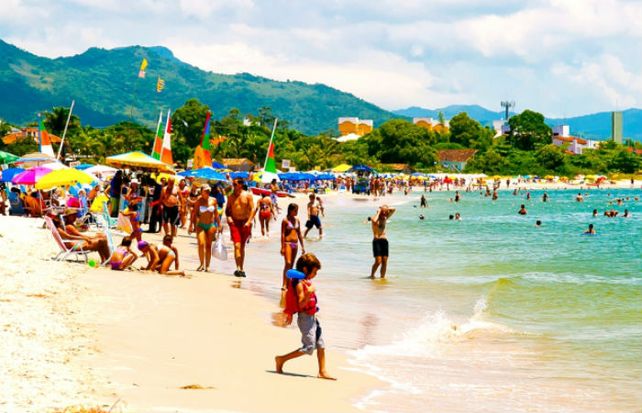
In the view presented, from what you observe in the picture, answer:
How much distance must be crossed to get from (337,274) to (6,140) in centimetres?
7771

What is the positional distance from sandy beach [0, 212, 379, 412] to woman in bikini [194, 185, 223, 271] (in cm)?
203

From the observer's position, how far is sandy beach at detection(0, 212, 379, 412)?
579cm

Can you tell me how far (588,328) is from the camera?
11.9 metres

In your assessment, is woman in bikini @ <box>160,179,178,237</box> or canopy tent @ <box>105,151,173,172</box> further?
canopy tent @ <box>105,151,173,172</box>

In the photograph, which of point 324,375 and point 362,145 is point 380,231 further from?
point 362,145

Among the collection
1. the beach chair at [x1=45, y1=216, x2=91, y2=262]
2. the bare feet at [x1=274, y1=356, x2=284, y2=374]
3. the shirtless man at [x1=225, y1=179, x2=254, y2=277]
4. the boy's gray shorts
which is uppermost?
the shirtless man at [x1=225, y1=179, x2=254, y2=277]

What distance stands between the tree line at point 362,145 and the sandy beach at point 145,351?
7731 cm

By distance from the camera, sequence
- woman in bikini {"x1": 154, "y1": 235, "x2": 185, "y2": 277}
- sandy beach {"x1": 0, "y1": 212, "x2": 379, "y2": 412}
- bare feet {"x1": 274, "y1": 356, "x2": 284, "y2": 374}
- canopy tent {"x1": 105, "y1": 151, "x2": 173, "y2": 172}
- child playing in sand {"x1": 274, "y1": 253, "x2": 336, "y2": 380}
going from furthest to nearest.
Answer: canopy tent {"x1": 105, "y1": 151, "x2": 173, "y2": 172}
woman in bikini {"x1": 154, "y1": 235, "x2": 185, "y2": 277}
bare feet {"x1": 274, "y1": 356, "x2": 284, "y2": 374}
child playing in sand {"x1": 274, "y1": 253, "x2": 336, "y2": 380}
sandy beach {"x1": 0, "y1": 212, "x2": 379, "y2": 412}

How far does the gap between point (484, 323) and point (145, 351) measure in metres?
5.81

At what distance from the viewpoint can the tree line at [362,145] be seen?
99.5 m

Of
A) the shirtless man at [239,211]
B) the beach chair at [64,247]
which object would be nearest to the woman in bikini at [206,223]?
the shirtless man at [239,211]

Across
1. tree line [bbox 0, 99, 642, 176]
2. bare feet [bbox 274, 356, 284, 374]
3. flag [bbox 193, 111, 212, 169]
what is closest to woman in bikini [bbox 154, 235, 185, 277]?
bare feet [bbox 274, 356, 284, 374]

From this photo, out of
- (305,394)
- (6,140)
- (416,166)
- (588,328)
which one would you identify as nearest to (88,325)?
(305,394)

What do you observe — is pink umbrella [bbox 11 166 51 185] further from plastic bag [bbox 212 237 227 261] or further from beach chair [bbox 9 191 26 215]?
plastic bag [bbox 212 237 227 261]
